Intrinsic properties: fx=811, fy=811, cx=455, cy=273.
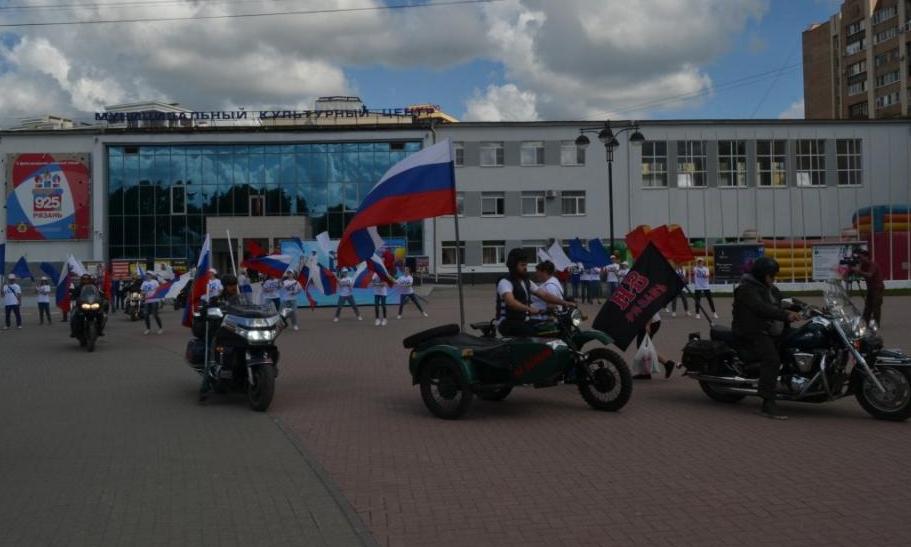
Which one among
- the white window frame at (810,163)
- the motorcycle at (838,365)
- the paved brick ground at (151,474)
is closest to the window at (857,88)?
the white window frame at (810,163)

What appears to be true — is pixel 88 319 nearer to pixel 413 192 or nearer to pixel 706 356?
pixel 413 192

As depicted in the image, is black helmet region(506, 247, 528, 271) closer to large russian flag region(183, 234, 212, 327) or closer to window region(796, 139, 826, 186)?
large russian flag region(183, 234, 212, 327)

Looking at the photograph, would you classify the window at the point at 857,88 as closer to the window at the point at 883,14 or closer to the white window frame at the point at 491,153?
the window at the point at 883,14

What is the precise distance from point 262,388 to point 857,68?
9865 cm

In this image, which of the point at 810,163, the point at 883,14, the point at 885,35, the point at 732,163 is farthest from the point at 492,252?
the point at 883,14

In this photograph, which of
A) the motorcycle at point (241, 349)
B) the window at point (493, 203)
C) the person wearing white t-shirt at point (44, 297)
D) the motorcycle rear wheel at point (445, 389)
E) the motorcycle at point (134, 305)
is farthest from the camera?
the window at point (493, 203)

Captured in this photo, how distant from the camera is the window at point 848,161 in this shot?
53812 millimetres

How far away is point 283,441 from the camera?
26.2 ft

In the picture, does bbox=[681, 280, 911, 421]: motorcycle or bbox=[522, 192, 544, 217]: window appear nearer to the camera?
bbox=[681, 280, 911, 421]: motorcycle

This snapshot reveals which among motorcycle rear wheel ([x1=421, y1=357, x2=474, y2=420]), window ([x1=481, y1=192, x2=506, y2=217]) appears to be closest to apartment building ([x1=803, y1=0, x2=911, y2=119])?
window ([x1=481, y1=192, x2=506, y2=217])

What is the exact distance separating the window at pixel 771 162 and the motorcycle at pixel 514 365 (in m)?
48.2

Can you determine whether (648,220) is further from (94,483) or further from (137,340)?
(94,483)

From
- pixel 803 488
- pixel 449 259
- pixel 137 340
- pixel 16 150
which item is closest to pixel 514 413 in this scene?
pixel 803 488

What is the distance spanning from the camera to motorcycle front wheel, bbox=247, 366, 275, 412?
9.58 metres
